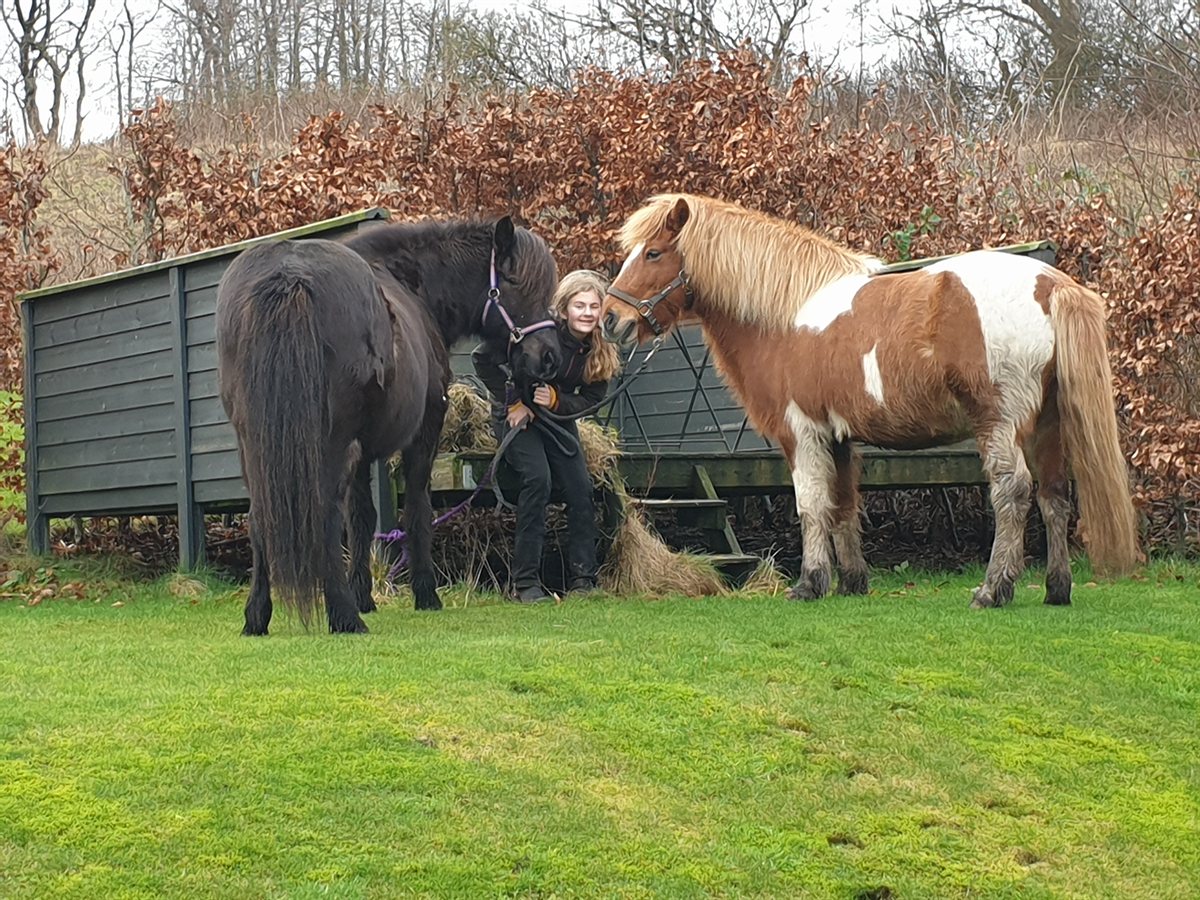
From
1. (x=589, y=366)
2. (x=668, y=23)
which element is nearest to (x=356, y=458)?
(x=589, y=366)

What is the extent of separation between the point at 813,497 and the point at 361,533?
7.63ft

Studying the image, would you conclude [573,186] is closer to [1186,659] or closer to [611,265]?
[611,265]

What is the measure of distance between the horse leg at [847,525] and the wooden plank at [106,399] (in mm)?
4679

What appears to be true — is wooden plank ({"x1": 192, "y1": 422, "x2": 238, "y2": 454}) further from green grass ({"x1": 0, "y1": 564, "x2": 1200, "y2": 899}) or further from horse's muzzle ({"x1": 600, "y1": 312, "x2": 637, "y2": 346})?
green grass ({"x1": 0, "y1": 564, "x2": 1200, "y2": 899})

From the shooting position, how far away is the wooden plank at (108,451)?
9.47 m

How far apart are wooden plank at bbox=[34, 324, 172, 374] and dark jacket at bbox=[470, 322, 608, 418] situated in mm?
2741

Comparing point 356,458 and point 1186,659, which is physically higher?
point 356,458

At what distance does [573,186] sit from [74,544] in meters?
4.96

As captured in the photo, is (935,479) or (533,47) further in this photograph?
(533,47)

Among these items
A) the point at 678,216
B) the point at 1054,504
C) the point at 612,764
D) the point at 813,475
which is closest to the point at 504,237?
the point at 678,216

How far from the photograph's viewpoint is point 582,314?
7930 millimetres

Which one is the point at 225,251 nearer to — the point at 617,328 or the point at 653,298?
the point at 617,328

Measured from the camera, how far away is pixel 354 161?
38.1ft

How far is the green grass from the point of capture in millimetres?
3240
